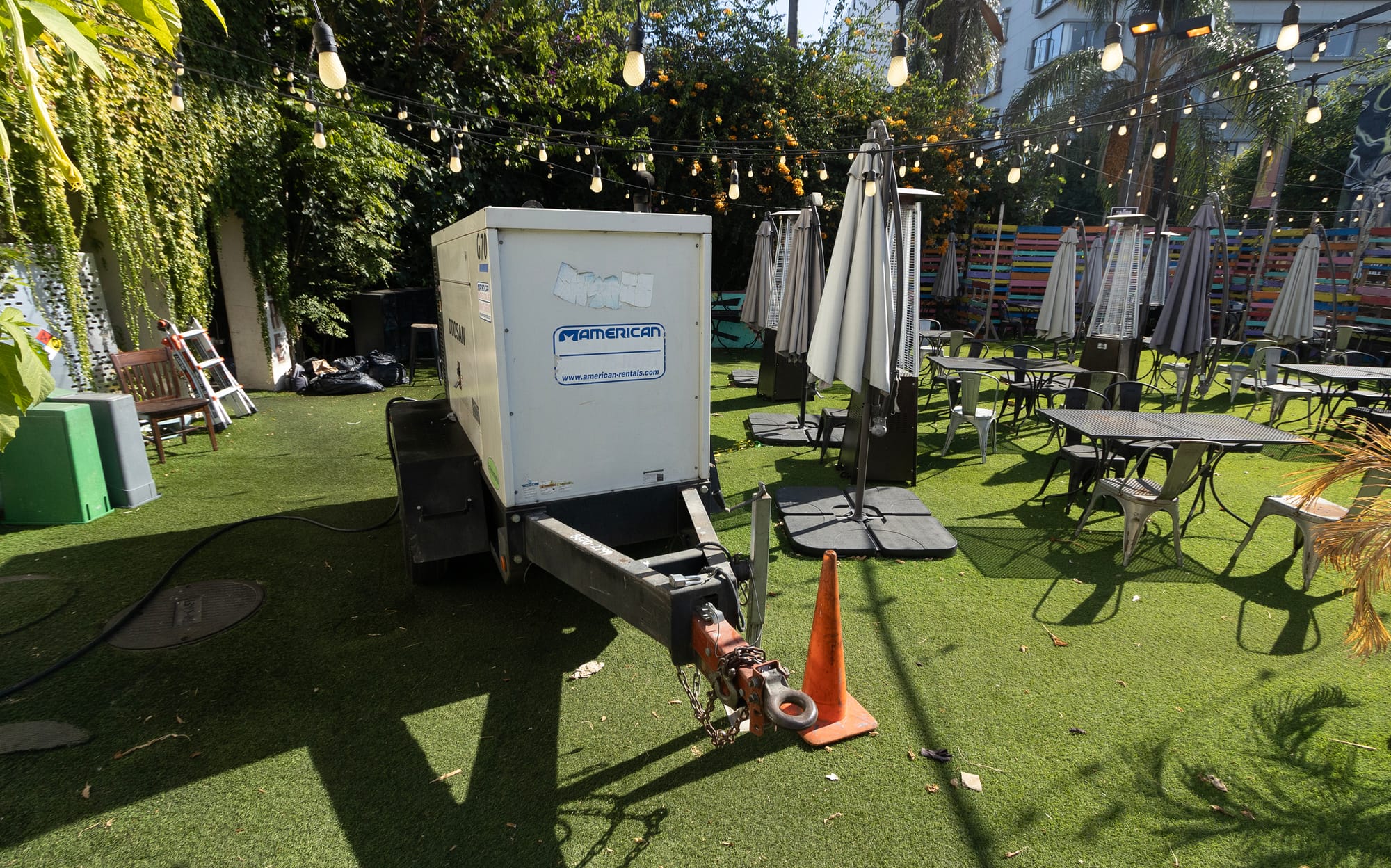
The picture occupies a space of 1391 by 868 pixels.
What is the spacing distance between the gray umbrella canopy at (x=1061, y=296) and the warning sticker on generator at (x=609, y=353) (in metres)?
10.6

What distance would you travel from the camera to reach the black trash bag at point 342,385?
10500mm

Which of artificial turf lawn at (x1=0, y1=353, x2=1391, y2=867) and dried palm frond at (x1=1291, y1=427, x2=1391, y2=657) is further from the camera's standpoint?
artificial turf lawn at (x1=0, y1=353, x2=1391, y2=867)

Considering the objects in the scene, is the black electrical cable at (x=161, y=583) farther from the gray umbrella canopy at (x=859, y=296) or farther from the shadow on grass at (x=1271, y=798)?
the shadow on grass at (x=1271, y=798)

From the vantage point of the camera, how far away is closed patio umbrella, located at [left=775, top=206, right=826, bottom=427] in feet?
25.4

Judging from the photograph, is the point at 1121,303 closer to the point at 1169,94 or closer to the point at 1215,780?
the point at 1215,780

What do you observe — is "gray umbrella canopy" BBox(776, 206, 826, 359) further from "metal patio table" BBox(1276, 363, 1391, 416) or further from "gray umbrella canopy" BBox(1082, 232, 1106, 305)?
"gray umbrella canopy" BBox(1082, 232, 1106, 305)

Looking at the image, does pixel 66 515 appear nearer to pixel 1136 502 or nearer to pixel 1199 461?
pixel 1136 502

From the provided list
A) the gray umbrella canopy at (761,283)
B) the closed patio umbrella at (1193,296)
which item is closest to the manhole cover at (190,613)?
the gray umbrella canopy at (761,283)

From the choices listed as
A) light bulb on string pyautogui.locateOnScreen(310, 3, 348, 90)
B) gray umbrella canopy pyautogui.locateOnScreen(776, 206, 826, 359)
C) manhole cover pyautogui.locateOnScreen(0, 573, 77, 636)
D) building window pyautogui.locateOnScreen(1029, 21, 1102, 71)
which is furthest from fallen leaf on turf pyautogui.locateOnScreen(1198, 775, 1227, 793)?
building window pyautogui.locateOnScreen(1029, 21, 1102, 71)

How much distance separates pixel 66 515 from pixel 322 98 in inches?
315

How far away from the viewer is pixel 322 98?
10.4 meters

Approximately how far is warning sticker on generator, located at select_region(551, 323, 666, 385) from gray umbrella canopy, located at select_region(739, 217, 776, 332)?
23.7 feet

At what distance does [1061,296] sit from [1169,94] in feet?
34.0

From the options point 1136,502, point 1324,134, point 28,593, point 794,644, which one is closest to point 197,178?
point 28,593
